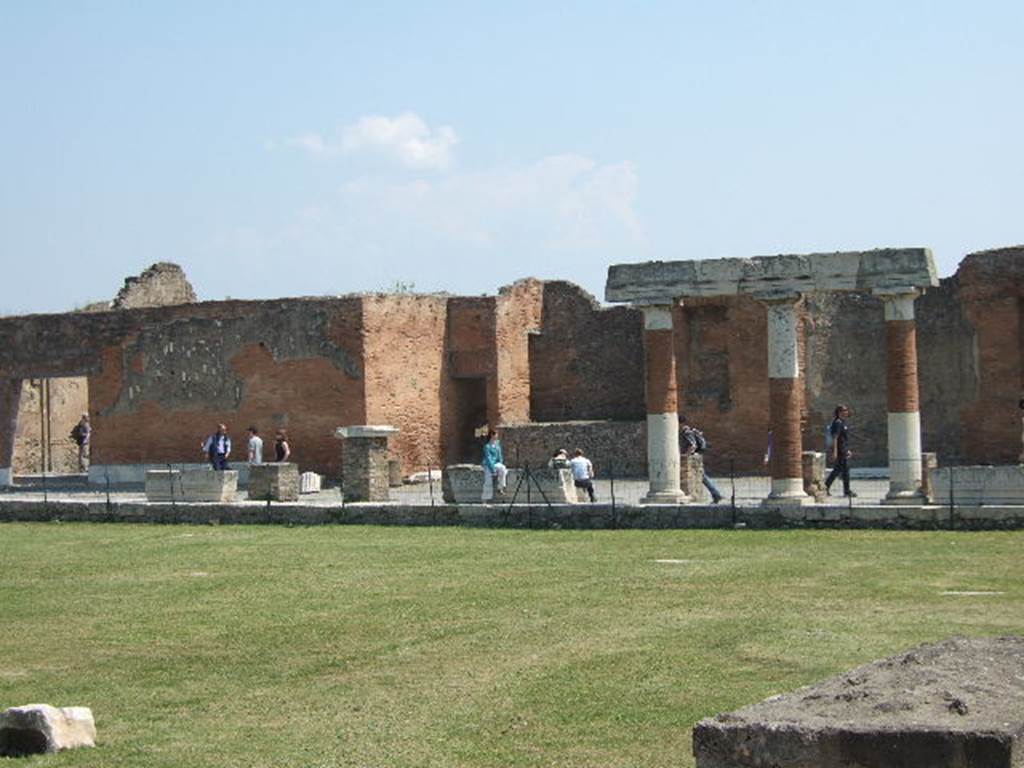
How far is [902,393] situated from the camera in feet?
70.2

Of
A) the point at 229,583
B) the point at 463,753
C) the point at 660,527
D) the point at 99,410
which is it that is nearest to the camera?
the point at 463,753

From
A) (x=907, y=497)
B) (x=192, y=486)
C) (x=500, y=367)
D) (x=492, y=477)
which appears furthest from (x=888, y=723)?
(x=500, y=367)

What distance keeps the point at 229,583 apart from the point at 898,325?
953 cm

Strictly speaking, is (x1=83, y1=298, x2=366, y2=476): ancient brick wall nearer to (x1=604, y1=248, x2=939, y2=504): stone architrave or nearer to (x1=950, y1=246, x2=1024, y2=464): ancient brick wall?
(x1=604, y1=248, x2=939, y2=504): stone architrave

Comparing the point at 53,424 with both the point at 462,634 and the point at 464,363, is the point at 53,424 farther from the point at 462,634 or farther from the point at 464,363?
the point at 462,634

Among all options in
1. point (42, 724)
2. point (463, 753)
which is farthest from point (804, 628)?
point (42, 724)

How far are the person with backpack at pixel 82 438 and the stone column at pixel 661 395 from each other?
17492 mm

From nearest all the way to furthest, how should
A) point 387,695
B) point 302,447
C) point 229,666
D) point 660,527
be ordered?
point 387,695, point 229,666, point 660,527, point 302,447

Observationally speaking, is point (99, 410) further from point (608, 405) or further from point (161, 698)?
point (161, 698)

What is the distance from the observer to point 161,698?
1013cm

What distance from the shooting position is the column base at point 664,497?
2181cm

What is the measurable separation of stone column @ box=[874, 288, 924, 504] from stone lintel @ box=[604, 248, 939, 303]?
26cm

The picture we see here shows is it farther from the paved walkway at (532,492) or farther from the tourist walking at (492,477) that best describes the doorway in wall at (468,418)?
the tourist walking at (492,477)

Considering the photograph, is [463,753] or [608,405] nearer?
[463,753]
